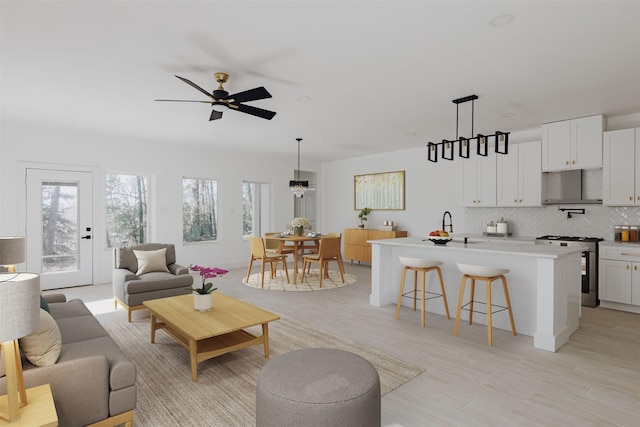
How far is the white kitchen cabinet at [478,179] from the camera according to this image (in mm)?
6070

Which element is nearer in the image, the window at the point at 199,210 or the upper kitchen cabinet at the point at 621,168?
the upper kitchen cabinet at the point at 621,168

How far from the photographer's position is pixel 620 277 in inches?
180

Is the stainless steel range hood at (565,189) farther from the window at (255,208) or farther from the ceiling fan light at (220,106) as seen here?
the window at (255,208)

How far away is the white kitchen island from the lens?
332cm

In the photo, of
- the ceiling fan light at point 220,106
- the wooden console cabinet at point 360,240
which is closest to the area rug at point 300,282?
the wooden console cabinet at point 360,240

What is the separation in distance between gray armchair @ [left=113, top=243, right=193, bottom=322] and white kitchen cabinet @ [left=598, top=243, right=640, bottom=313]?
5.38 m

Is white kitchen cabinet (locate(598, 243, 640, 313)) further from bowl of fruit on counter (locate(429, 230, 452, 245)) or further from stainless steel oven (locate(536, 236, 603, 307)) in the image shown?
bowl of fruit on counter (locate(429, 230, 452, 245))

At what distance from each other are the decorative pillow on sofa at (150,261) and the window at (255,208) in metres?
3.53

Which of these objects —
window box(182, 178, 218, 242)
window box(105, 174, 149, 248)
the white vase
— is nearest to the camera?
the white vase

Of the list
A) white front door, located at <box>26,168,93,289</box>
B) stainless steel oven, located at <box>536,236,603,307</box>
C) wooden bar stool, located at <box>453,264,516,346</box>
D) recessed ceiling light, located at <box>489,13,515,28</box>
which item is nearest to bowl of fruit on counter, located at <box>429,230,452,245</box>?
wooden bar stool, located at <box>453,264,516,346</box>

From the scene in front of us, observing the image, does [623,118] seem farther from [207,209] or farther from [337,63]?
[207,209]

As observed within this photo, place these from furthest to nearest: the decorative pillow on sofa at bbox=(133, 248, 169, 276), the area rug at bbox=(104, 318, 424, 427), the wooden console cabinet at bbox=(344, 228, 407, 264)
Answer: the wooden console cabinet at bbox=(344, 228, 407, 264) → the decorative pillow on sofa at bbox=(133, 248, 169, 276) → the area rug at bbox=(104, 318, 424, 427)

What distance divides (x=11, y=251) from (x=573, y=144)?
6.75 meters

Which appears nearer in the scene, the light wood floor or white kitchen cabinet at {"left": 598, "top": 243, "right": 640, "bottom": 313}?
the light wood floor
